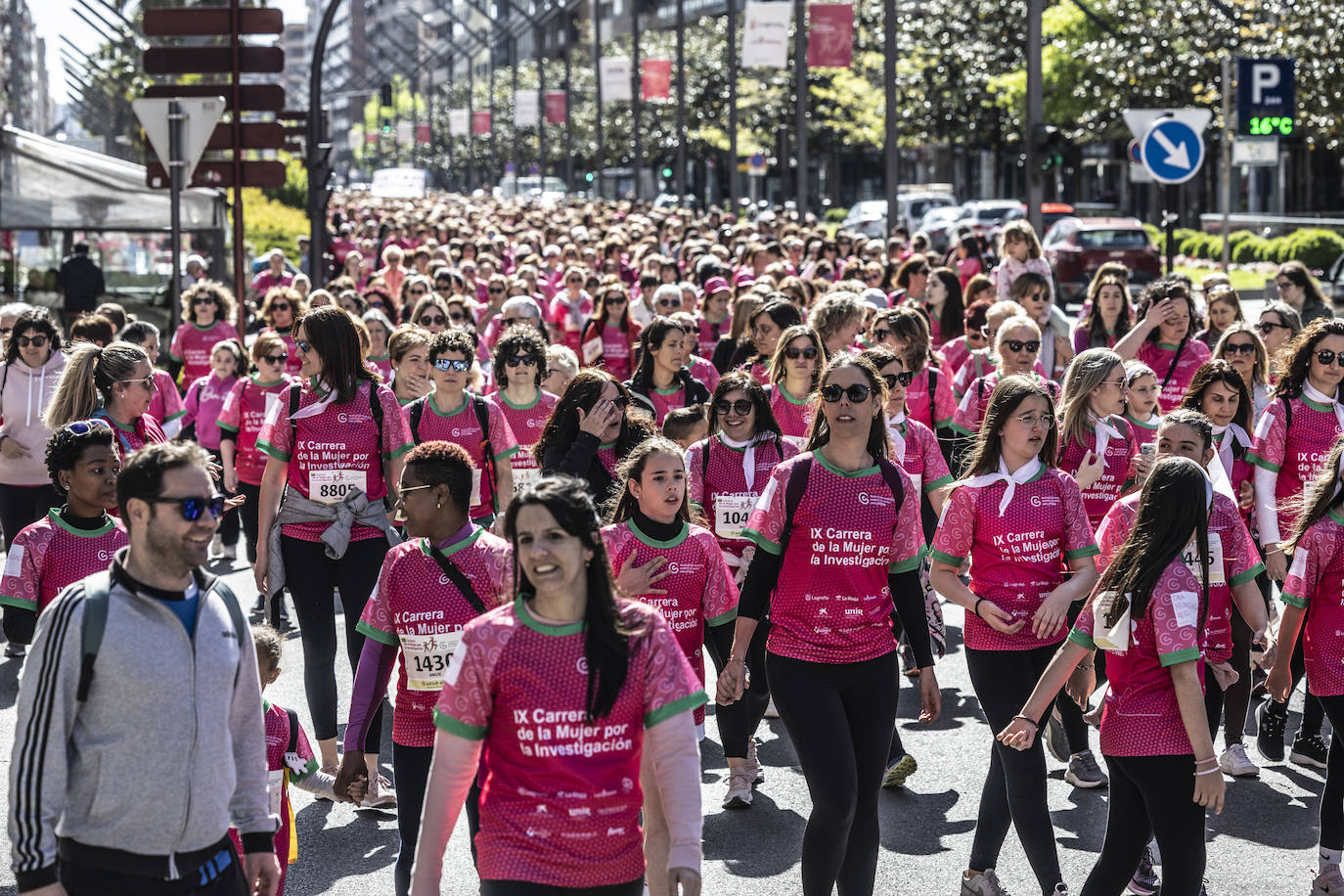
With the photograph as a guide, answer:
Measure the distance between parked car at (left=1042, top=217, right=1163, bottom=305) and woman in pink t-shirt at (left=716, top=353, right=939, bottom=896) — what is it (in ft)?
97.1

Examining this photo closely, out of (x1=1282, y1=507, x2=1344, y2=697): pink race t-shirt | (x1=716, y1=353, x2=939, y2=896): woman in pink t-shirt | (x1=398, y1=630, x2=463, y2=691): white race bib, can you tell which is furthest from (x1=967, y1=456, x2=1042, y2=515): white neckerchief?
(x1=398, y1=630, x2=463, y2=691): white race bib

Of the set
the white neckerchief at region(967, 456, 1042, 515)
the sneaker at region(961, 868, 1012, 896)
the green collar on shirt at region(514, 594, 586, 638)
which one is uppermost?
the white neckerchief at region(967, 456, 1042, 515)

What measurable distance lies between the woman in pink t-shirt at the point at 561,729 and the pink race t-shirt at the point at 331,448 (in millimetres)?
3431

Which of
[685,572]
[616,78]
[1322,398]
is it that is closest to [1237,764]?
[1322,398]

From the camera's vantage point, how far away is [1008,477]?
240 inches

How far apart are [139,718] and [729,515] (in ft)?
11.5

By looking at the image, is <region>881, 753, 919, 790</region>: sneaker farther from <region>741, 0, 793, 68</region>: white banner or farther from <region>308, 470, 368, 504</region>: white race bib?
<region>741, 0, 793, 68</region>: white banner

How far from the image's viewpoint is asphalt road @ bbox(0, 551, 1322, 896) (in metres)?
6.39

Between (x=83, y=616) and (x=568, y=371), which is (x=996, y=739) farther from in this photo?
(x=568, y=371)

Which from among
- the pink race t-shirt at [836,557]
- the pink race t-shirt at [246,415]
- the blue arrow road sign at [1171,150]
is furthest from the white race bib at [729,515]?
the blue arrow road sign at [1171,150]

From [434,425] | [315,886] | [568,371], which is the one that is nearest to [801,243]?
[568,371]

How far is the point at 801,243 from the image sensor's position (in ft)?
80.9

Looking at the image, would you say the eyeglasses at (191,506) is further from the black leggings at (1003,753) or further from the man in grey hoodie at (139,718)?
the black leggings at (1003,753)

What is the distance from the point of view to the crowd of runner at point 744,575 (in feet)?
13.0
